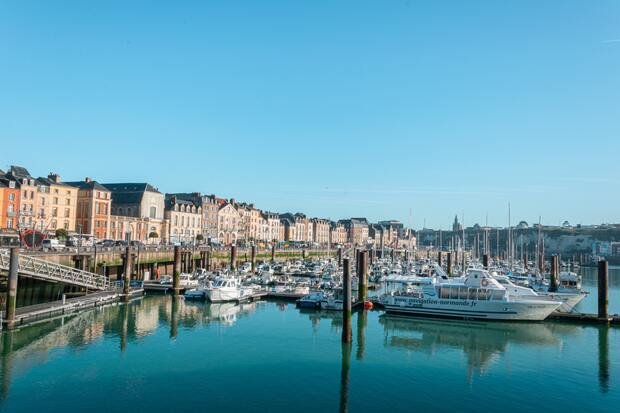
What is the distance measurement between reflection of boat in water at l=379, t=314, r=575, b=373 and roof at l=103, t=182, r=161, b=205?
2668 inches

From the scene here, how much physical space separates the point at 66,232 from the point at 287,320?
50381 mm

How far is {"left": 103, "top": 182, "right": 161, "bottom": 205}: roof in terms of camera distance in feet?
323

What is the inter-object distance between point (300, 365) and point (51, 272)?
26.4 metres

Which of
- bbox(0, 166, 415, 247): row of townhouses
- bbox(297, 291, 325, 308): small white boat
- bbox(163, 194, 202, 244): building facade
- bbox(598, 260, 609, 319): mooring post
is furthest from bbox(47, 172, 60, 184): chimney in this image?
bbox(598, 260, 609, 319): mooring post

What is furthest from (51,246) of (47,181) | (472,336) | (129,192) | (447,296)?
(472,336)

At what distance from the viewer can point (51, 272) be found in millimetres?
42625

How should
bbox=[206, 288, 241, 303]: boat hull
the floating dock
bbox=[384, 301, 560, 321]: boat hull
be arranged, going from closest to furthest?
the floating dock
bbox=[384, 301, 560, 321]: boat hull
bbox=[206, 288, 241, 303]: boat hull

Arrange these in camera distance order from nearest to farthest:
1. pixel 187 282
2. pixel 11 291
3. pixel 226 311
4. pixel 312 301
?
pixel 11 291 < pixel 226 311 < pixel 312 301 < pixel 187 282

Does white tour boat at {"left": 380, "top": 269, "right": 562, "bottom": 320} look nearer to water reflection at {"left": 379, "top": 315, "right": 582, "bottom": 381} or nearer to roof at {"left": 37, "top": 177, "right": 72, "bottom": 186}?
water reflection at {"left": 379, "top": 315, "right": 582, "bottom": 381}

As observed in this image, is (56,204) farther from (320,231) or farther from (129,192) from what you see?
(320,231)

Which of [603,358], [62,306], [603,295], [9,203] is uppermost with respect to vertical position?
[9,203]

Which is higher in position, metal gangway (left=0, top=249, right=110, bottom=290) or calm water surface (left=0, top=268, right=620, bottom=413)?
metal gangway (left=0, top=249, right=110, bottom=290)

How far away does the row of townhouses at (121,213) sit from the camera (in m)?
73.6

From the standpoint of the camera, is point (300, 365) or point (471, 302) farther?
point (471, 302)
